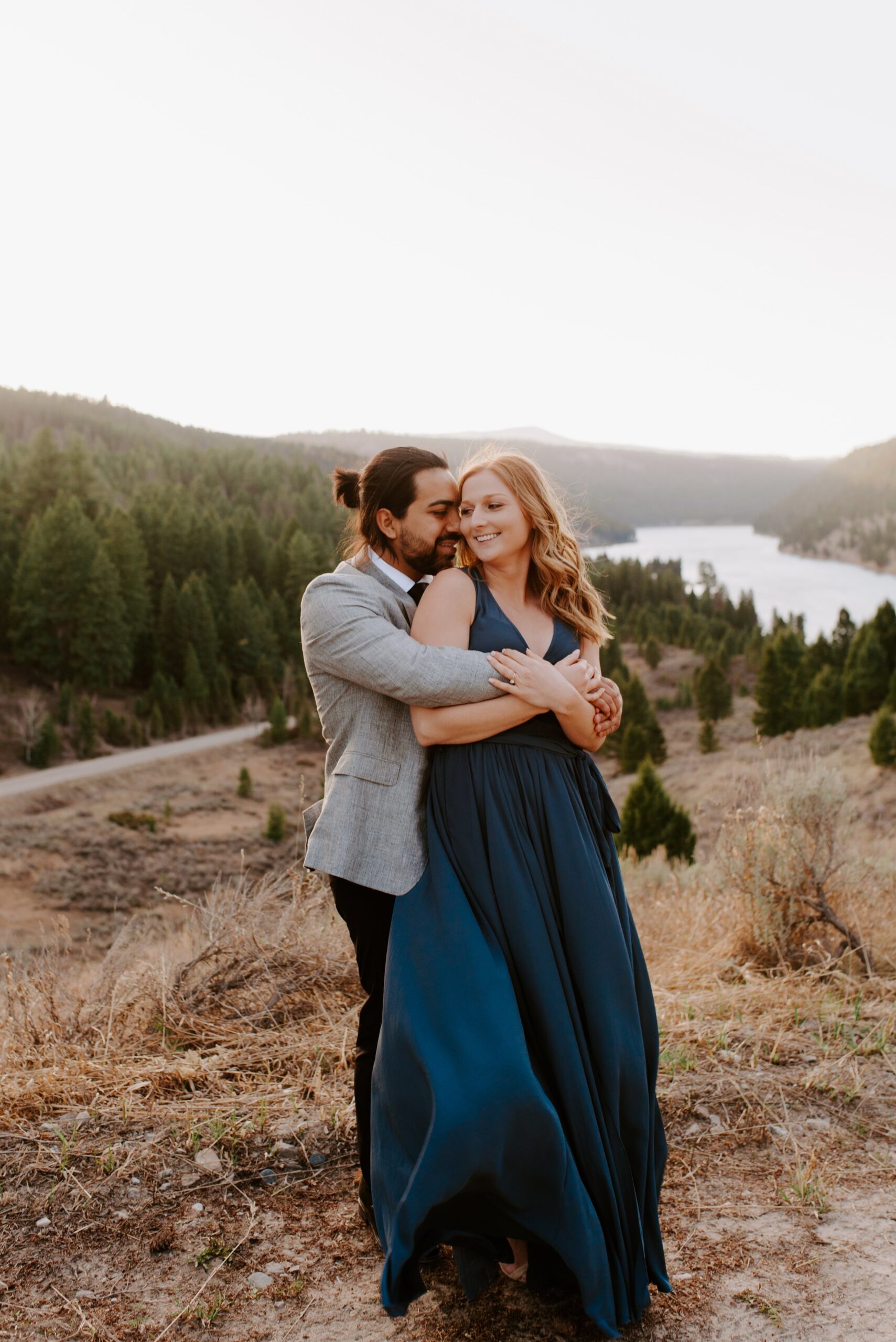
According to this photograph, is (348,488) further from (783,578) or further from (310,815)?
(783,578)

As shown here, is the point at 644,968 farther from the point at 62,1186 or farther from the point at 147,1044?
the point at 147,1044

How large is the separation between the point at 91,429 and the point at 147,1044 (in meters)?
138

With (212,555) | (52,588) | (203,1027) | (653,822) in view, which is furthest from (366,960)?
(212,555)

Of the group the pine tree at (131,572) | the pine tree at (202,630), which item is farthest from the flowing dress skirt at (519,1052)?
the pine tree at (131,572)

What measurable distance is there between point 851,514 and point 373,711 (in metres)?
177

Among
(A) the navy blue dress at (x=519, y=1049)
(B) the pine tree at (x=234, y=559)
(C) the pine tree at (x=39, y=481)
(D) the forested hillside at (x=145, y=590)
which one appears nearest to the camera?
(A) the navy blue dress at (x=519, y=1049)

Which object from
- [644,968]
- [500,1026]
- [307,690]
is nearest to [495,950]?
[500,1026]

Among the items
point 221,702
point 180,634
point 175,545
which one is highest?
point 175,545

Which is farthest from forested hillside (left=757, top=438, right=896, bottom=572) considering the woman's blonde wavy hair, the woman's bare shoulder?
the woman's bare shoulder

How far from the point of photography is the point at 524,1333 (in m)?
2.31

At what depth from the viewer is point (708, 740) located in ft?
147

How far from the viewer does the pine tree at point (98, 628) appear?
170 ft

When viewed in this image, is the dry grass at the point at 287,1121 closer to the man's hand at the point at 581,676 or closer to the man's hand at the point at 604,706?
the man's hand at the point at 604,706

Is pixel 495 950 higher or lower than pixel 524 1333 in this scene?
higher
